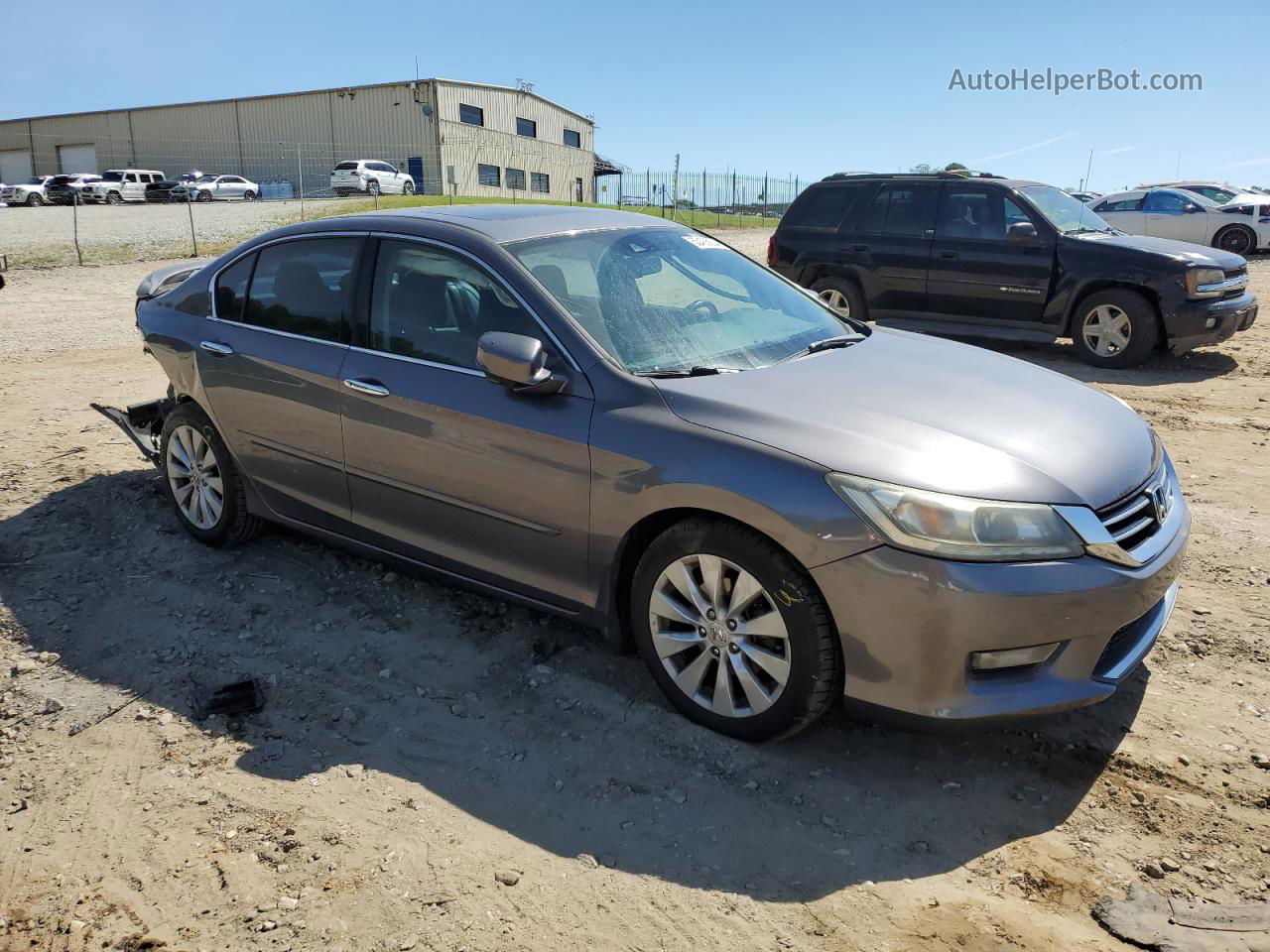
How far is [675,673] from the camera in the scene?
A: 11.0 ft

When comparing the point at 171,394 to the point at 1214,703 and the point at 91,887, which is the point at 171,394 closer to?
the point at 91,887

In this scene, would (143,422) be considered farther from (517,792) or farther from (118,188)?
(118,188)

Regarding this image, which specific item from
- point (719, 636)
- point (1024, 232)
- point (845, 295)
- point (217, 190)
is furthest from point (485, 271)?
point (217, 190)

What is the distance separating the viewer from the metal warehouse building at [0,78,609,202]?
156 feet

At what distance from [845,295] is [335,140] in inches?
1835

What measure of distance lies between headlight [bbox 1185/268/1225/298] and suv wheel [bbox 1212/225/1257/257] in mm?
13836

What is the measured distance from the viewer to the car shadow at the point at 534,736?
9.43ft

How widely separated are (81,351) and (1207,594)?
10480mm

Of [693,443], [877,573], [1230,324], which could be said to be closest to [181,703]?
[693,443]

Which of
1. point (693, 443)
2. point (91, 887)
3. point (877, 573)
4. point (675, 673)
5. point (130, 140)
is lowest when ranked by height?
point (91, 887)

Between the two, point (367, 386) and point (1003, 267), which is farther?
point (1003, 267)

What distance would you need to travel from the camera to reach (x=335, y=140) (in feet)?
167

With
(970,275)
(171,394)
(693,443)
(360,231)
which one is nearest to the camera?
(693,443)

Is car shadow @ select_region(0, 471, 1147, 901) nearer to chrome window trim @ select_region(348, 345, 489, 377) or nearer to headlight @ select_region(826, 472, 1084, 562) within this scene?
headlight @ select_region(826, 472, 1084, 562)
